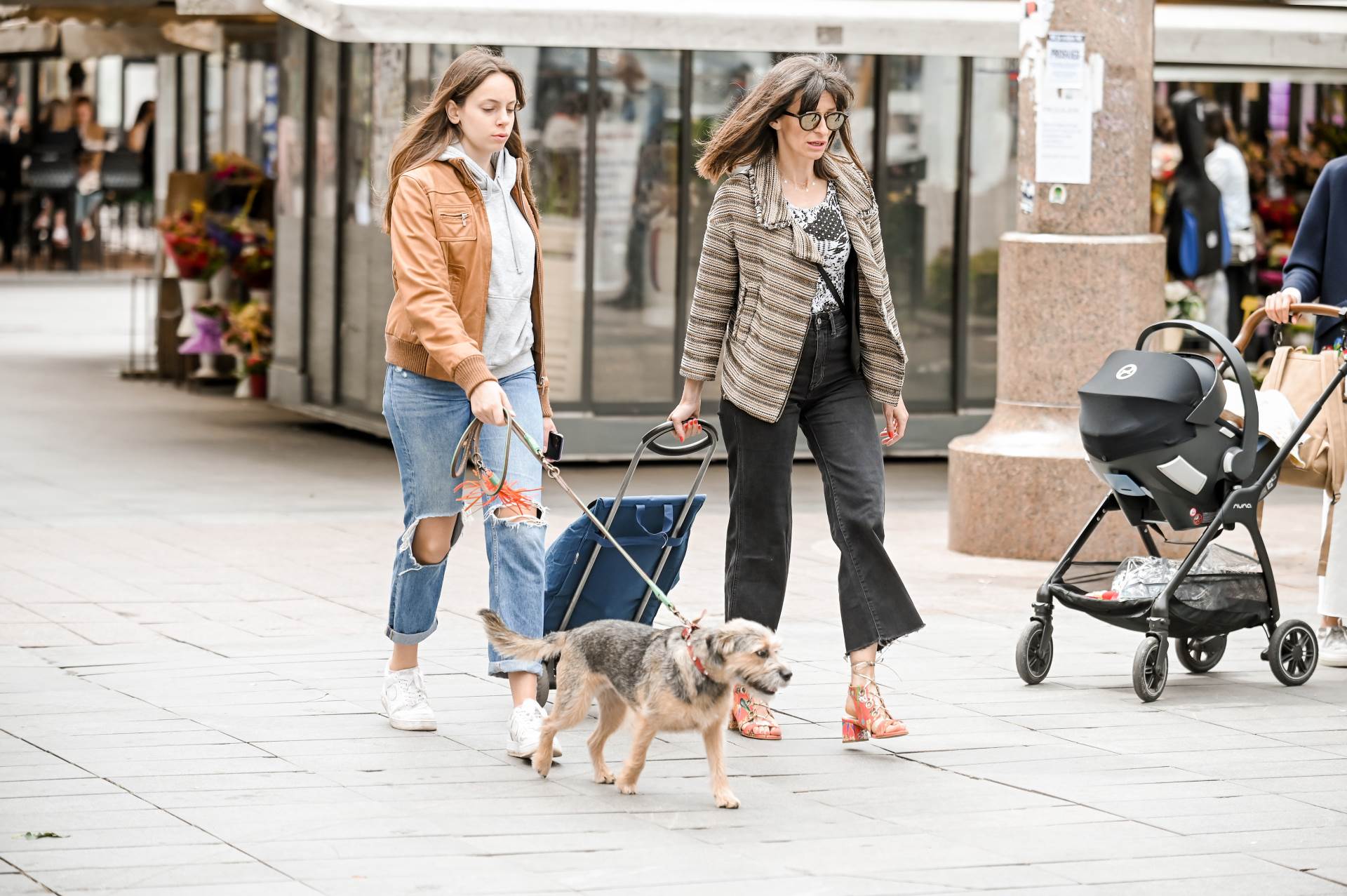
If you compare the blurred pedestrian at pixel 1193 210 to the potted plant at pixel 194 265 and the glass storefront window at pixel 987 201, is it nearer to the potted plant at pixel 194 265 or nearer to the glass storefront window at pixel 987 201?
the glass storefront window at pixel 987 201

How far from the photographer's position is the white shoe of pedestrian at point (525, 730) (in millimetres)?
5703

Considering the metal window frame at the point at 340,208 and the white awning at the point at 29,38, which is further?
the white awning at the point at 29,38

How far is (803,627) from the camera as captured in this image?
7832mm

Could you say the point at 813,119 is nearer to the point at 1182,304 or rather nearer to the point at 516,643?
the point at 516,643

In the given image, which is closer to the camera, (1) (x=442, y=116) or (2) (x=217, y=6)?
(1) (x=442, y=116)

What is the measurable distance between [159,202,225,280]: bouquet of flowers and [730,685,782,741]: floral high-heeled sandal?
10.3 m

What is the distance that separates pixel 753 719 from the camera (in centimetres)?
610

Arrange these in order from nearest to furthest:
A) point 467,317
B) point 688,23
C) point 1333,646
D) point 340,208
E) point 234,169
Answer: point 467,317 < point 1333,646 < point 688,23 < point 340,208 < point 234,169

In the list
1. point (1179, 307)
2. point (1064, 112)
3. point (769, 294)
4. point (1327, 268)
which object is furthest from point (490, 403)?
point (1179, 307)

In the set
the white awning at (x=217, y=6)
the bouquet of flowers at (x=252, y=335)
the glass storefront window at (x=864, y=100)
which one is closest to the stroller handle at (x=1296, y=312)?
the glass storefront window at (x=864, y=100)

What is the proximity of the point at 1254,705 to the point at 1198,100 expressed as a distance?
8671 millimetres

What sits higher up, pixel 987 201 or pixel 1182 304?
pixel 987 201

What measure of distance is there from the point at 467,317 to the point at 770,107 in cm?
103

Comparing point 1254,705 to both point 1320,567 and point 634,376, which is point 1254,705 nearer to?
point 1320,567
